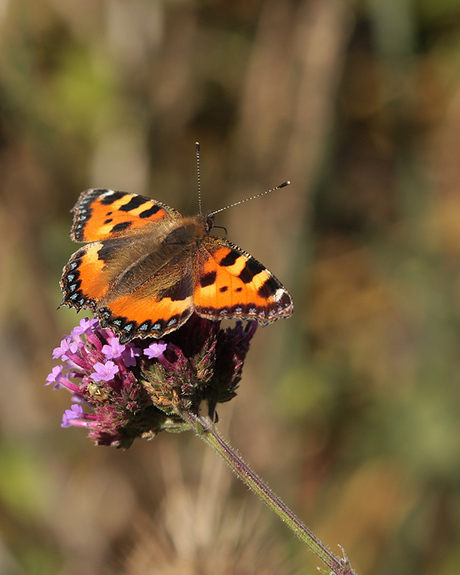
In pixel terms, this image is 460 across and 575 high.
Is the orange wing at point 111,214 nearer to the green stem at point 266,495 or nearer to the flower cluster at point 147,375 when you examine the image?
the flower cluster at point 147,375

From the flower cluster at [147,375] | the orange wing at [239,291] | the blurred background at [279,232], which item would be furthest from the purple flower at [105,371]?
the blurred background at [279,232]

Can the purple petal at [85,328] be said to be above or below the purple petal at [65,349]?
above

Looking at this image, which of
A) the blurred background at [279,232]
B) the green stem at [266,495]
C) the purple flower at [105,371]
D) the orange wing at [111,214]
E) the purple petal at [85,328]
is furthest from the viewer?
the blurred background at [279,232]

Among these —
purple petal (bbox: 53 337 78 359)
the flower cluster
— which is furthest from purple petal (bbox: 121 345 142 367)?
purple petal (bbox: 53 337 78 359)

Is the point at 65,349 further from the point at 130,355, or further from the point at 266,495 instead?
the point at 266,495

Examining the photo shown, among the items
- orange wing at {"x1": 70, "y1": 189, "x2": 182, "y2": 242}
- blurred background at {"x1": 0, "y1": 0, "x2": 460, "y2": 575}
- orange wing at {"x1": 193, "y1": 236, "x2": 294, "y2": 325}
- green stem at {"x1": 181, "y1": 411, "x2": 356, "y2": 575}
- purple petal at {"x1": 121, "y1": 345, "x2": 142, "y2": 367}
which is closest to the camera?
green stem at {"x1": 181, "y1": 411, "x2": 356, "y2": 575}

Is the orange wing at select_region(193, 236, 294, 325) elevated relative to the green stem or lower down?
elevated

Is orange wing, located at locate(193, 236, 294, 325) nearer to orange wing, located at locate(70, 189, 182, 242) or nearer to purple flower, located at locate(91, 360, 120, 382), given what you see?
purple flower, located at locate(91, 360, 120, 382)
